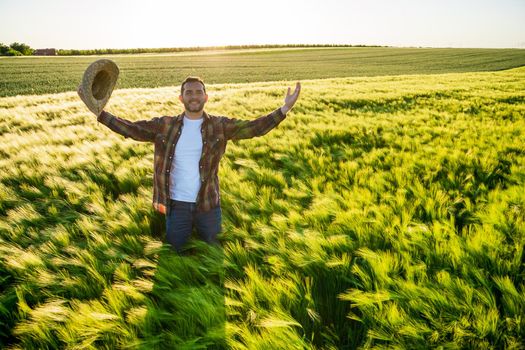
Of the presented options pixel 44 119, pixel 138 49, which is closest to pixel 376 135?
pixel 44 119

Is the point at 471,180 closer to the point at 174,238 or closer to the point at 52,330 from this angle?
the point at 174,238

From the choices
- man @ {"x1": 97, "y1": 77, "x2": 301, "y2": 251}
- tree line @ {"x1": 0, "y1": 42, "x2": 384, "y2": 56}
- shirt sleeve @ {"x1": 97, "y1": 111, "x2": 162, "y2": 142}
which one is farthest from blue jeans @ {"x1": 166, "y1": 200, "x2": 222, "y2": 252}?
tree line @ {"x1": 0, "y1": 42, "x2": 384, "y2": 56}

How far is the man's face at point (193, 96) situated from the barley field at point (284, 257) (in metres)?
0.91

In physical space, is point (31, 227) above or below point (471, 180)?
below

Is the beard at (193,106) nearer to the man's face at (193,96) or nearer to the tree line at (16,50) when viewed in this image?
the man's face at (193,96)

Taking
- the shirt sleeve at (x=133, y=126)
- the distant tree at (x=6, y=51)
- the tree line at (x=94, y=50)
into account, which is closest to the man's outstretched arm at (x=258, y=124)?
the shirt sleeve at (x=133, y=126)

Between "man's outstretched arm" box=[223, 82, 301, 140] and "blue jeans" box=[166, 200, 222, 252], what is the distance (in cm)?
64

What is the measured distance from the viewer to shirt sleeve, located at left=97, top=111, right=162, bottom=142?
Answer: 104 inches

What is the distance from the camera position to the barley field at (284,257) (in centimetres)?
147

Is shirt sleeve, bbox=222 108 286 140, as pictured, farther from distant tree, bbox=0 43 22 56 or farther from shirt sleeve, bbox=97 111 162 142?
distant tree, bbox=0 43 22 56

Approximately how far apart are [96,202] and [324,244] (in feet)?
6.97

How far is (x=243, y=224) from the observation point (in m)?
2.65

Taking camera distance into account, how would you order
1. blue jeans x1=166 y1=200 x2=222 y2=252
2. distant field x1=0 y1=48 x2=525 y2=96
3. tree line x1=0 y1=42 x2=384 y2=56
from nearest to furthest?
blue jeans x1=166 y1=200 x2=222 y2=252, distant field x1=0 y1=48 x2=525 y2=96, tree line x1=0 y1=42 x2=384 y2=56

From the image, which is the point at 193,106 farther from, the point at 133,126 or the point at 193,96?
the point at 133,126
